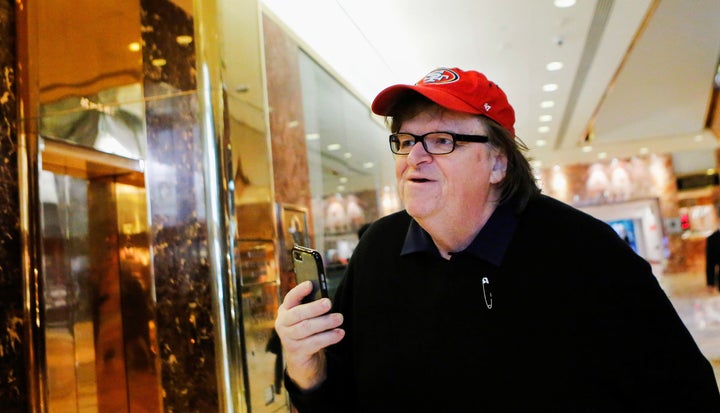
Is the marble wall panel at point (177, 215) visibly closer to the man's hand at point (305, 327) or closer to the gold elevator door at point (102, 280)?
the gold elevator door at point (102, 280)

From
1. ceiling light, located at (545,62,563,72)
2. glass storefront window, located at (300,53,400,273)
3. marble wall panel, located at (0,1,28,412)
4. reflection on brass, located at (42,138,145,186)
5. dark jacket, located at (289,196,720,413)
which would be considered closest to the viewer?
dark jacket, located at (289,196,720,413)

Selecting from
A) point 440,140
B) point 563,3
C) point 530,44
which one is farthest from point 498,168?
point 530,44

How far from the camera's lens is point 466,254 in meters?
1.35

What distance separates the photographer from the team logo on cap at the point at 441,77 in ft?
4.62

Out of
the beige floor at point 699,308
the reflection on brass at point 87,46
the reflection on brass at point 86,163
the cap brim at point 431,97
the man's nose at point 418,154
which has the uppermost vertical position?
the reflection on brass at point 87,46

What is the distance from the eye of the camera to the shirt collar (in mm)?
1307

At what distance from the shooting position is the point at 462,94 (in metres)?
1.38

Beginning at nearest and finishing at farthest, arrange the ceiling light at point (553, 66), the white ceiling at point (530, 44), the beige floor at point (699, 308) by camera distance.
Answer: the white ceiling at point (530, 44) → the beige floor at point (699, 308) → the ceiling light at point (553, 66)

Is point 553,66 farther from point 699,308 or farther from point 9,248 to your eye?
point 9,248

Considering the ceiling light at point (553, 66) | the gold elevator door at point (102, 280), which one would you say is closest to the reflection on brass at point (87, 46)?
the gold elevator door at point (102, 280)

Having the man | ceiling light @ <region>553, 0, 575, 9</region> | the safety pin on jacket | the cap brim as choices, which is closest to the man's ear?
the man

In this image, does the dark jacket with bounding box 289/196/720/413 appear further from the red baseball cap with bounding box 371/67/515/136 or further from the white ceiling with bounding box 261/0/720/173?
the white ceiling with bounding box 261/0/720/173

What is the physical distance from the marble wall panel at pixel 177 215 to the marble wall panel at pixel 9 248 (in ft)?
2.19

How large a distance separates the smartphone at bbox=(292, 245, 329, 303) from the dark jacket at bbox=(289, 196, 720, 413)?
0.20 meters
